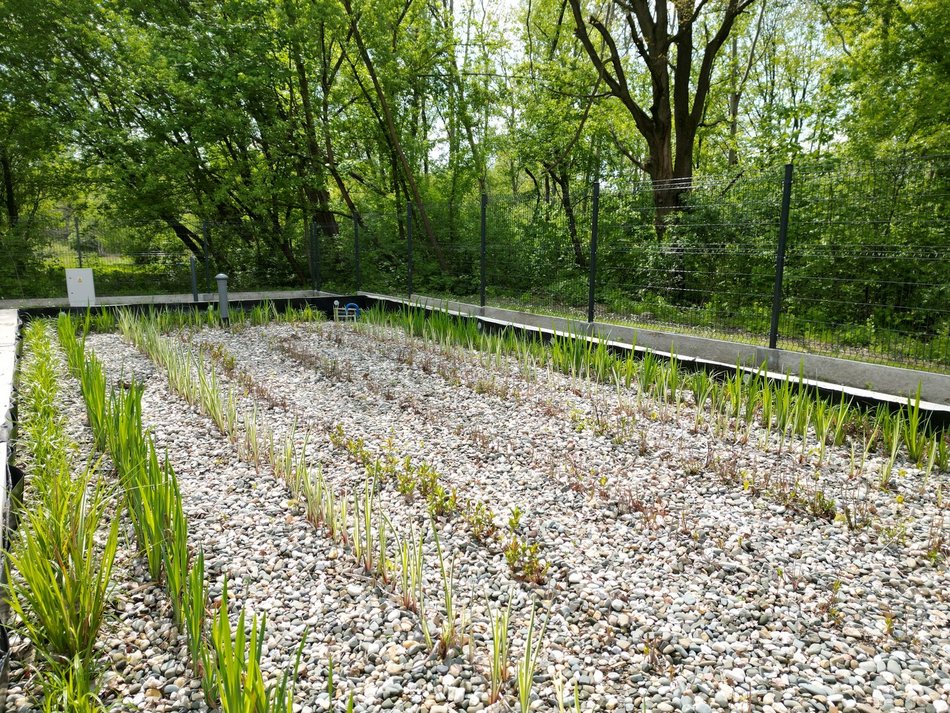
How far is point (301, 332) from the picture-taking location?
8125 millimetres

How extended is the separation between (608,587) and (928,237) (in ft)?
15.8

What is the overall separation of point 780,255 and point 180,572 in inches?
207

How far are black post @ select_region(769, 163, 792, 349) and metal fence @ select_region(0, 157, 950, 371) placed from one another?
0.04ft

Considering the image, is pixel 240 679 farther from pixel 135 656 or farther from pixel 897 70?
pixel 897 70

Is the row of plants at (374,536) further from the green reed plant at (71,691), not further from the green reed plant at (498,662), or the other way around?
the green reed plant at (71,691)

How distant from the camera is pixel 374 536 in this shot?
262cm

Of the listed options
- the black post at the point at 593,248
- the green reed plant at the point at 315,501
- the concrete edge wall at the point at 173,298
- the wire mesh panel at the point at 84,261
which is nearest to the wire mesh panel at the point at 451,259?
the concrete edge wall at the point at 173,298

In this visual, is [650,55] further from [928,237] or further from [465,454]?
[465,454]

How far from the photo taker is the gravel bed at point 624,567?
5.84 ft

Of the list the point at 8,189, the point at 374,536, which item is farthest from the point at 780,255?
the point at 8,189

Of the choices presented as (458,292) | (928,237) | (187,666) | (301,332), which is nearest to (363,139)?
(458,292)

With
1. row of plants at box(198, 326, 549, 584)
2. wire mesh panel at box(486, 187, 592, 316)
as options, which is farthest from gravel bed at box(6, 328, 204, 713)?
wire mesh panel at box(486, 187, 592, 316)

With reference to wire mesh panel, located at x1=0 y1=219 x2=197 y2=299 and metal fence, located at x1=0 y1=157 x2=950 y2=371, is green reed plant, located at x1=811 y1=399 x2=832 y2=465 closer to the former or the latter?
metal fence, located at x1=0 y1=157 x2=950 y2=371

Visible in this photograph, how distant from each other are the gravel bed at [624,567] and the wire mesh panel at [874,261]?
5.83 ft
